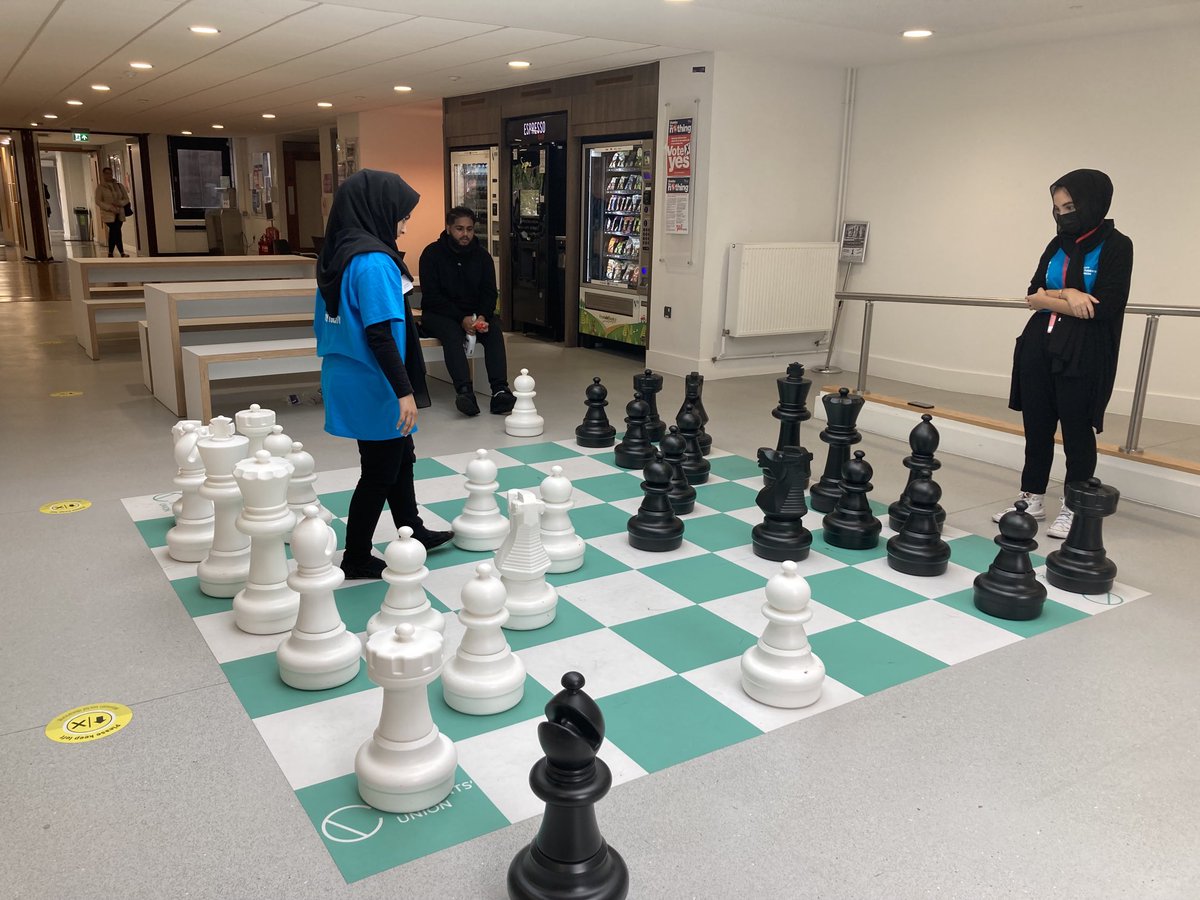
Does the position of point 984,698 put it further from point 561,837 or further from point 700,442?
point 700,442

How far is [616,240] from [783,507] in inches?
193

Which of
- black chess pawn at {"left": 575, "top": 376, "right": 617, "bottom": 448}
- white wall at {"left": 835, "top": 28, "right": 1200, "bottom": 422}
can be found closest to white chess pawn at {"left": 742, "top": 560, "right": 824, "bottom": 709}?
black chess pawn at {"left": 575, "top": 376, "right": 617, "bottom": 448}

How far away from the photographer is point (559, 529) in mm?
2959

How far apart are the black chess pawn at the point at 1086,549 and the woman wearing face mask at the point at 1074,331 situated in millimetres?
501

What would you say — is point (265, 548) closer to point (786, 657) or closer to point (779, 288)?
point (786, 657)

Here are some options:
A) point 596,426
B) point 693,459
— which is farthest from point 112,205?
point 693,459

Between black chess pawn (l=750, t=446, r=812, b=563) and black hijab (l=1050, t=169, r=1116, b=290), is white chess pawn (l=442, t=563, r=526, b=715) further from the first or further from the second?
black hijab (l=1050, t=169, r=1116, b=290)

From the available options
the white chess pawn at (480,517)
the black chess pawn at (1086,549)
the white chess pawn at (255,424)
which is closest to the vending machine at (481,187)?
the white chess pawn at (255,424)

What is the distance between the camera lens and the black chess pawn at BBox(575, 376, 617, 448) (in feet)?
14.7

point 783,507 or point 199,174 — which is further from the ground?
point 199,174

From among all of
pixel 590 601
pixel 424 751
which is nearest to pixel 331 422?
pixel 590 601

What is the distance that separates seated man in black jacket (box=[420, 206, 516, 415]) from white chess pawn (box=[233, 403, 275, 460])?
1921 mm

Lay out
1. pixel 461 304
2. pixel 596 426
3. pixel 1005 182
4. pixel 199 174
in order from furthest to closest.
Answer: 1. pixel 199 174
2. pixel 1005 182
3. pixel 461 304
4. pixel 596 426

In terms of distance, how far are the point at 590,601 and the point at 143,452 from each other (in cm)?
272
